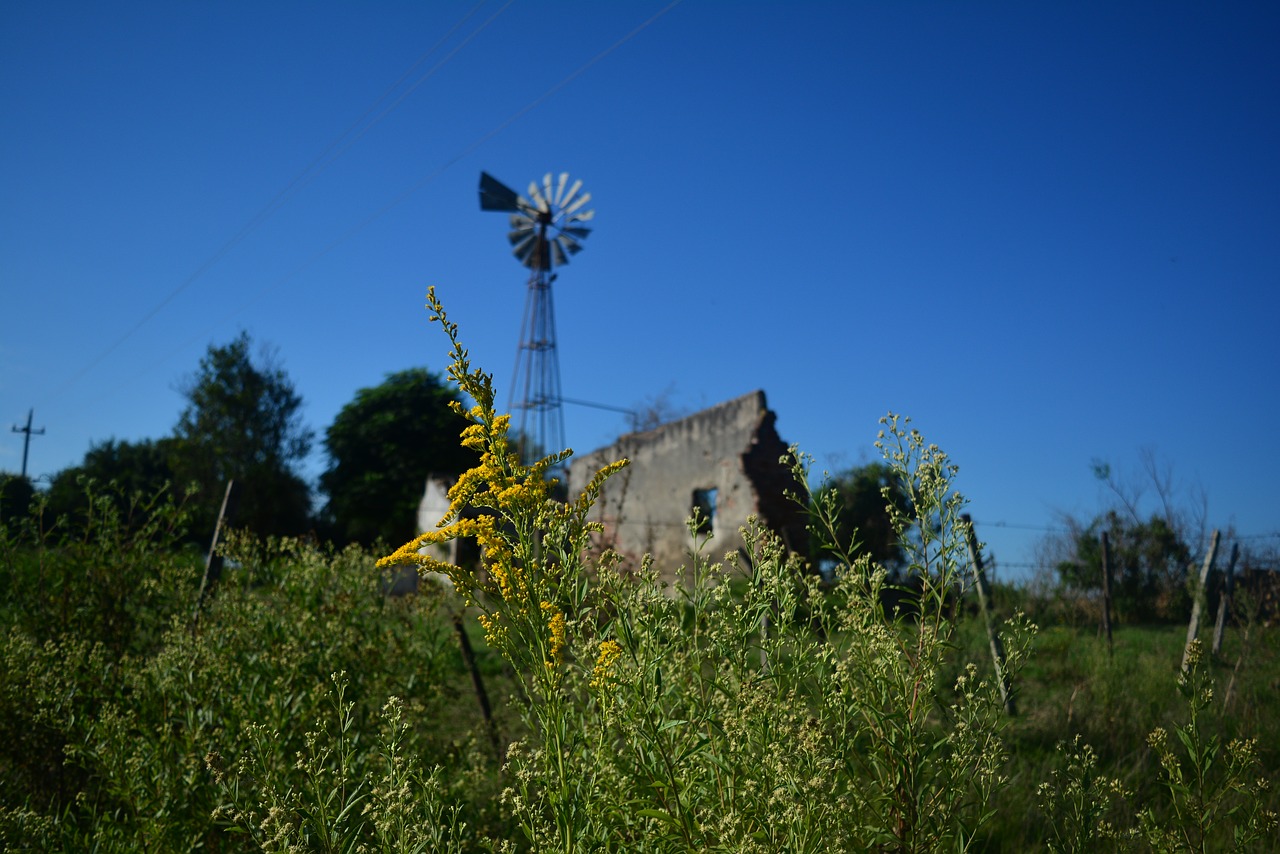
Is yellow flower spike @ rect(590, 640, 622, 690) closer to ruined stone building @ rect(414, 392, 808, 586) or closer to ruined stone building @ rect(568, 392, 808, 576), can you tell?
ruined stone building @ rect(414, 392, 808, 586)

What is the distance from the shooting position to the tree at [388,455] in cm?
2527

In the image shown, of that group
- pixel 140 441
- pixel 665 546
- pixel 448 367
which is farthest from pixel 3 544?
pixel 140 441

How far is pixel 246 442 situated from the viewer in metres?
25.4

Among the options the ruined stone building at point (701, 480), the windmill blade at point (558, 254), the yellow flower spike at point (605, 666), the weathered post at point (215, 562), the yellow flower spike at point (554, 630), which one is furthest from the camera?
the windmill blade at point (558, 254)

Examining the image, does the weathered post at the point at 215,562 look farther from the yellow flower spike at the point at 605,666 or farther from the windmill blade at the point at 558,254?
the windmill blade at the point at 558,254

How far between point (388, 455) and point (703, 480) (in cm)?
1520

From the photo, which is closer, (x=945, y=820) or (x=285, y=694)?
(x=945, y=820)

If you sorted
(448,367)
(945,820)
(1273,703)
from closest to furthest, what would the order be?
(448,367) → (945,820) → (1273,703)

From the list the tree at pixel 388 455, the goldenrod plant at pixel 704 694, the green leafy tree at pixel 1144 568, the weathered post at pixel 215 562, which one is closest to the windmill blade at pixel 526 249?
the tree at pixel 388 455

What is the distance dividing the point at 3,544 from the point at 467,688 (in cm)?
329

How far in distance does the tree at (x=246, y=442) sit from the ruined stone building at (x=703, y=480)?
45.6ft

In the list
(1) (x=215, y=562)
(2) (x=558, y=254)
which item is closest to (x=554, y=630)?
(1) (x=215, y=562)

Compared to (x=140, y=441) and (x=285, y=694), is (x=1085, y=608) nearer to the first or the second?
(x=285, y=694)

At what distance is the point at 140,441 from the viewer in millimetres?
29797
